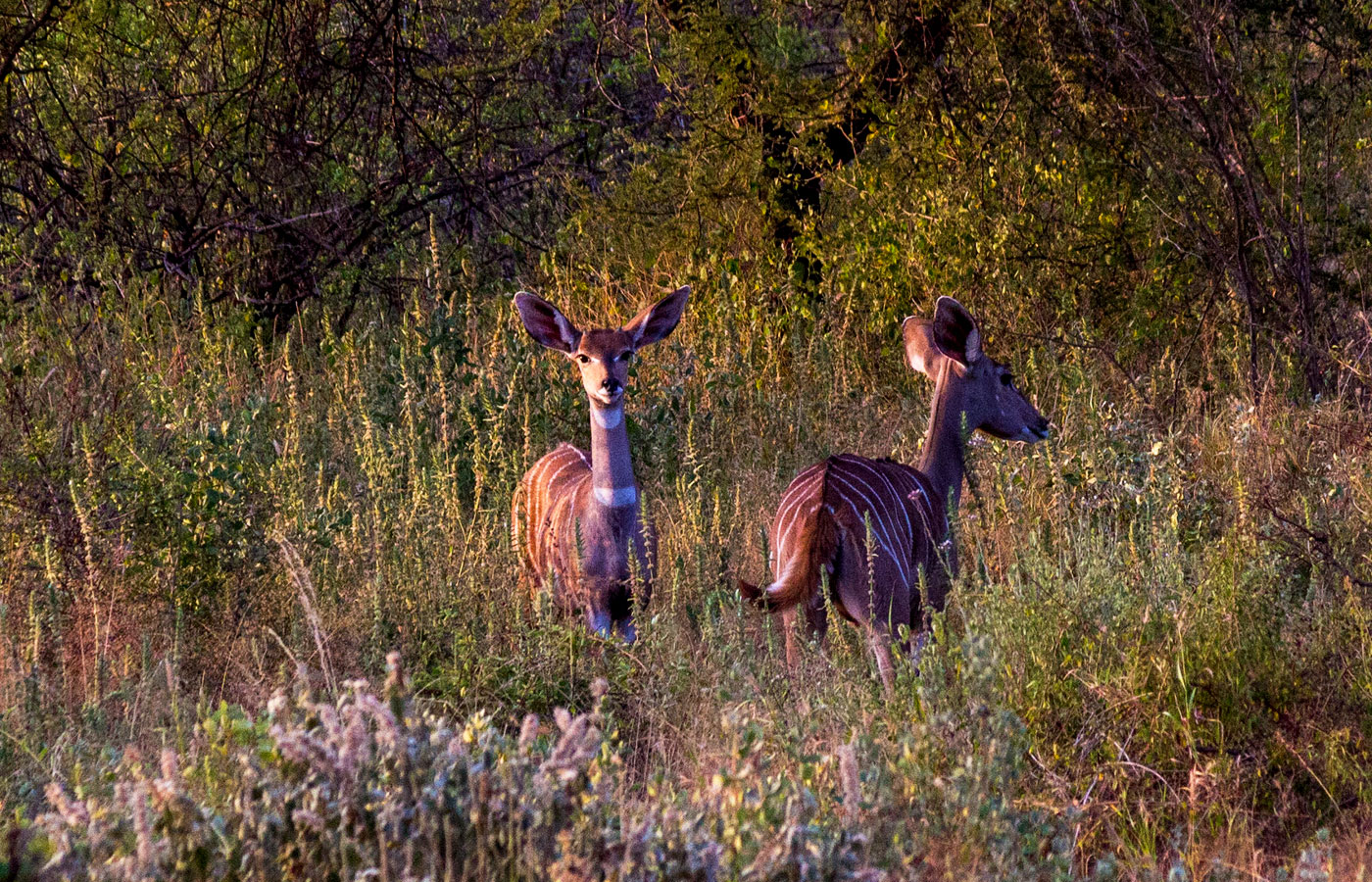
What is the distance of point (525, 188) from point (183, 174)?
10.6 ft

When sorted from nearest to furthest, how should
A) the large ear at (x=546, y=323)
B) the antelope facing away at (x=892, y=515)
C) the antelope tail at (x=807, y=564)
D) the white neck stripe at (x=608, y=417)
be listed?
the antelope tail at (x=807, y=564), the antelope facing away at (x=892, y=515), the white neck stripe at (x=608, y=417), the large ear at (x=546, y=323)

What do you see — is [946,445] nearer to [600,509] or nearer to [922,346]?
[922,346]

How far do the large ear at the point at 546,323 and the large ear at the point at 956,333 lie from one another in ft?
4.41

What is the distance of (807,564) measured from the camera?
4.66 m

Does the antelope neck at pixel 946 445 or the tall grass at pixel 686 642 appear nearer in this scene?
the tall grass at pixel 686 642

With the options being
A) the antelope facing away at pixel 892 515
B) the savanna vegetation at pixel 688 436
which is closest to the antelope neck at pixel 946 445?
the antelope facing away at pixel 892 515

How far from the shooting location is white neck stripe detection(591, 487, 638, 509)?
5.41 metres

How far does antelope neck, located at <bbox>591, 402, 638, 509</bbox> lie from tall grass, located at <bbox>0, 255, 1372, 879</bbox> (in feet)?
0.96

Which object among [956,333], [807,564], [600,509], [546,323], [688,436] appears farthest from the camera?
[688,436]

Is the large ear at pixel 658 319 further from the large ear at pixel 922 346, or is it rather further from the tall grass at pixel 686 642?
the large ear at pixel 922 346

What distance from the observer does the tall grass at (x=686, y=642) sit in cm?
287

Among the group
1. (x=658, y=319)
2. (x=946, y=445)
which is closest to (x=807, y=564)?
(x=946, y=445)

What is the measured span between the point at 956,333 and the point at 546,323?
1544mm

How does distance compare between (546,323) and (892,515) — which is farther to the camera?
(546,323)
